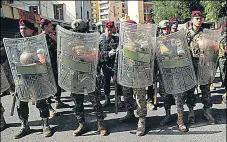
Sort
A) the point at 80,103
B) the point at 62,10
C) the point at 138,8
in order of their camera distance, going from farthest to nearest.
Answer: the point at 138,8
the point at 62,10
the point at 80,103

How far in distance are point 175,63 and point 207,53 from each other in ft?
1.95

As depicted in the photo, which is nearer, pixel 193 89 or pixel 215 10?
pixel 193 89

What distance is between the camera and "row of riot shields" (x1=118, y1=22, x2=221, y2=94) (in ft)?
12.8

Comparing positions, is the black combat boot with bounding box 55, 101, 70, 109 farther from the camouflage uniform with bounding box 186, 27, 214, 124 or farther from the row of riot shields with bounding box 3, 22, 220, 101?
the camouflage uniform with bounding box 186, 27, 214, 124

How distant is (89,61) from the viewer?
3.90 m

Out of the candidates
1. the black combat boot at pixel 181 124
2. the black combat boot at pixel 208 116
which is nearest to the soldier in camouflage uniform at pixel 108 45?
the black combat boot at pixel 181 124

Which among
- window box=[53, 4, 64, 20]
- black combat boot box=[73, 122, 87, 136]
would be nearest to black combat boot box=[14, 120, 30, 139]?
black combat boot box=[73, 122, 87, 136]

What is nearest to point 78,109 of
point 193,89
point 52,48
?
point 52,48

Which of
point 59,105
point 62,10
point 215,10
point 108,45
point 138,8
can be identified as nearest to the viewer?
point 108,45

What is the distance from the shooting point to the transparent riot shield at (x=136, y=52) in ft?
12.8

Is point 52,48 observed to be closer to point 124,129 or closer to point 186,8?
point 124,129

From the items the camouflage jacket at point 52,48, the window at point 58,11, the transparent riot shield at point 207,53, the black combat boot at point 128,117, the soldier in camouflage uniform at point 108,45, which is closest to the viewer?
the transparent riot shield at point 207,53

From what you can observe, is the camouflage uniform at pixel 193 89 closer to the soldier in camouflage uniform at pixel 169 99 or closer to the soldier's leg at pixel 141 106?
the soldier in camouflage uniform at pixel 169 99

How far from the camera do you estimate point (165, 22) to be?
4.39m
